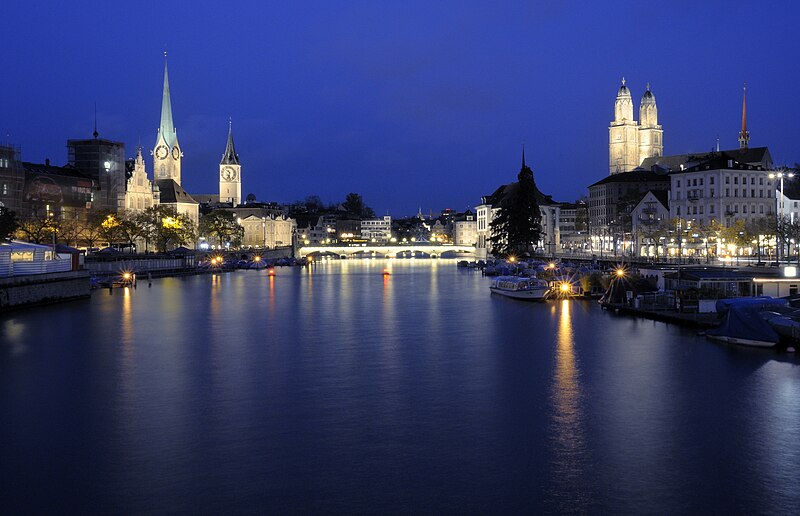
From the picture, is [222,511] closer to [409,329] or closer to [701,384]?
[701,384]

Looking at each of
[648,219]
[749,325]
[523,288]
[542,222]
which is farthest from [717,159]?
[749,325]

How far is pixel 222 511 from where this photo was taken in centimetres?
Result: 1488

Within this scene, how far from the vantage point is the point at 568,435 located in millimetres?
19750

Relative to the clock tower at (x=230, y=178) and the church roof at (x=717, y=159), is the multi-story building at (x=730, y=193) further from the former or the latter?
the clock tower at (x=230, y=178)

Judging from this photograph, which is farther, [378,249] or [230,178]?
[230,178]

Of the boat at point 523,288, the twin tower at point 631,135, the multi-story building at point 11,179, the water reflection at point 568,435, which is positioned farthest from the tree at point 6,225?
the twin tower at point 631,135

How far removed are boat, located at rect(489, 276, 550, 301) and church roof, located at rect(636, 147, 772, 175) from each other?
39.2 m

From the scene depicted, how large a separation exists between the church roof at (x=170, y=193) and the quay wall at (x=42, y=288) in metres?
74.0

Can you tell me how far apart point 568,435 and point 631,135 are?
173977mm

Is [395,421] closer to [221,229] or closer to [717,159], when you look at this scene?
[717,159]

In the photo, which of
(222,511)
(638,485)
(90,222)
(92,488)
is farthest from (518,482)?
(90,222)

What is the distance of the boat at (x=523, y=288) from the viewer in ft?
190

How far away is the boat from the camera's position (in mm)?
57969

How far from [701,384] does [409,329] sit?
1785 centimetres
